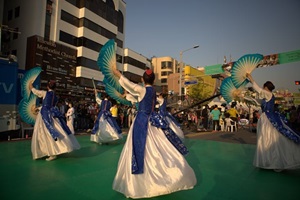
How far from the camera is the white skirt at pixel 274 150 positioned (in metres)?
4.44

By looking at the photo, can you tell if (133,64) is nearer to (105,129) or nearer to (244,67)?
(105,129)

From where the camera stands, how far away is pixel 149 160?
2.92m

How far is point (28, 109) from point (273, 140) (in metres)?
6.31

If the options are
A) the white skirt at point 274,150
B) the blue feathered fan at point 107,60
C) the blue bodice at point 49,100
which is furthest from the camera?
the blue bodice at point 49,100

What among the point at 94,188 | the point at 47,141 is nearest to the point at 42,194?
the point at 94,188

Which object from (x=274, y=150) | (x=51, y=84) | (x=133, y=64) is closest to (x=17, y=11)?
(x=133, y=64)

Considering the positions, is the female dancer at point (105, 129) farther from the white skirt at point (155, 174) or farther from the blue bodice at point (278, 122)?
the blue bodice at point (278, 122)

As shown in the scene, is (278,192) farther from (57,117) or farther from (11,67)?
(11,67)

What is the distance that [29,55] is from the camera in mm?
19766

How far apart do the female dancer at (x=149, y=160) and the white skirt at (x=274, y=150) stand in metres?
2.56

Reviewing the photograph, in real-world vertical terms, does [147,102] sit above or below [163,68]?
below

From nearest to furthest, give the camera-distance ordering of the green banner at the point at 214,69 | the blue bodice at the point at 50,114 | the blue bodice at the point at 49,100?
the blue bodice at the point at 50,114, the blue bodice at the point at 49,100, the green banner at the point at 214,69

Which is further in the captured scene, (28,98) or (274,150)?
(28,98)

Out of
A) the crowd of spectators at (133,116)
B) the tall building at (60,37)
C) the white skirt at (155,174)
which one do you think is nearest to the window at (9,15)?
the tall building at (60,37)
